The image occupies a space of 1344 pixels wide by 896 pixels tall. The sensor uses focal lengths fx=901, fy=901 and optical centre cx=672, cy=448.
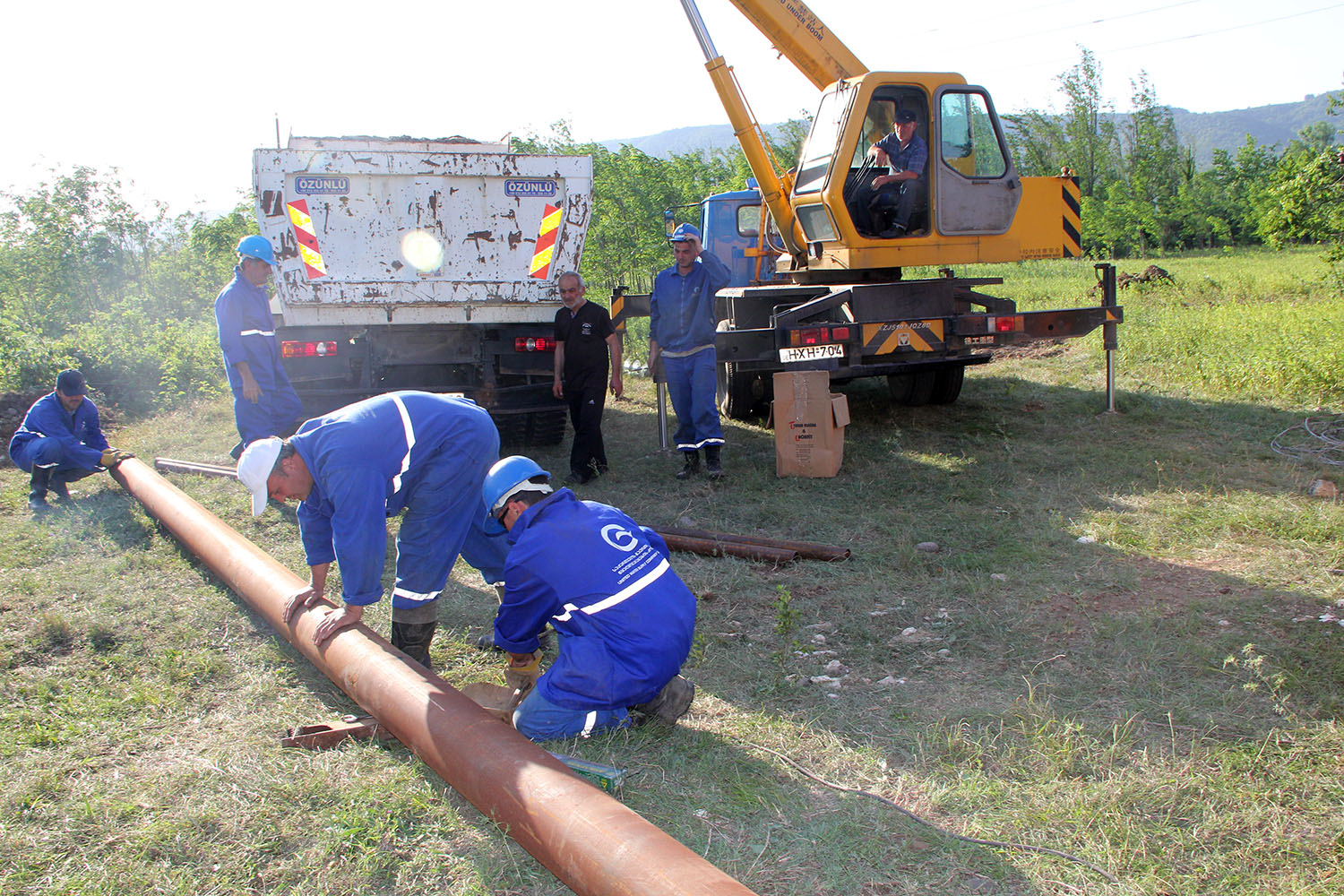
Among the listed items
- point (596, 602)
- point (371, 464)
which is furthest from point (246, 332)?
point (596, 602)

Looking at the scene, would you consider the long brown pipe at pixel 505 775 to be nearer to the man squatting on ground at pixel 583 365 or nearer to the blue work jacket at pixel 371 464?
the blue work jacket at pixel 371 464

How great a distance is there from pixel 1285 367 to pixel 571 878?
8071 mm

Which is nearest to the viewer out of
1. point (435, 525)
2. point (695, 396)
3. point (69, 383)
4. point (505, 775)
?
point (505, 775)

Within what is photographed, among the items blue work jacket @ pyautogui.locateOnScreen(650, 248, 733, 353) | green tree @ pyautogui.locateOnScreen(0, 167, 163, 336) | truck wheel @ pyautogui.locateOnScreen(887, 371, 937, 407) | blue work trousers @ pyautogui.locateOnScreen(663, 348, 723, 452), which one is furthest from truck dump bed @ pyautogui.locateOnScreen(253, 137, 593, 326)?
green tree @ pyautogui.locateOnScreen(0, 167, 163, 336)

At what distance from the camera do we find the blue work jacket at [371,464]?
3148mm

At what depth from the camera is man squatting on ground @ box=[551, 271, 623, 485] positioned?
6.60 m

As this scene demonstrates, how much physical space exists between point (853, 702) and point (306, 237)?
5301 mm

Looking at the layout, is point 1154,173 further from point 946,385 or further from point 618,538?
point 618,538

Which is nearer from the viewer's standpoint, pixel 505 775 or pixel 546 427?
pixel 505 775

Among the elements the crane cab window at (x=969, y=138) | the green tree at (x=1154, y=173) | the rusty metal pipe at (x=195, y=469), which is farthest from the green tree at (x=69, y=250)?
the green tree at (x=1154, y=173)

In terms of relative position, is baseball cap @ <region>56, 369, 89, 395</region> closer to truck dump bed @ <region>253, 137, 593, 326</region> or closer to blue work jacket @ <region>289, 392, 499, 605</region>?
truck dump bed @ <region>253, 137, 593, 326</region>

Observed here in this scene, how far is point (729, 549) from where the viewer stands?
4.99 metres

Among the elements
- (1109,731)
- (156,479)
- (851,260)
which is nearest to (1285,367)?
(851,260)

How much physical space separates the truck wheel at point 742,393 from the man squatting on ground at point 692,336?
5.08 feet
